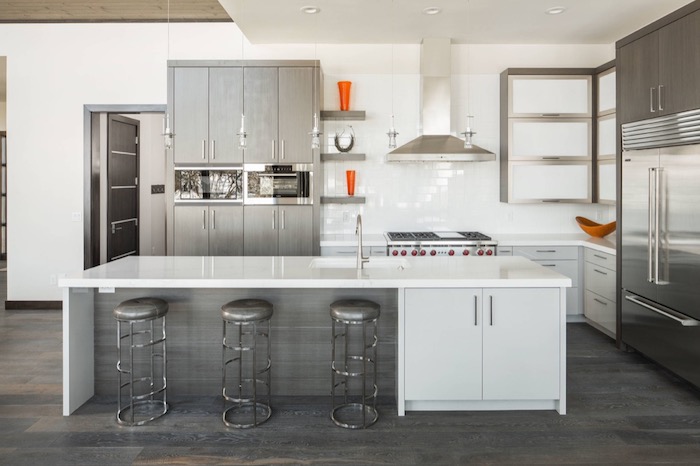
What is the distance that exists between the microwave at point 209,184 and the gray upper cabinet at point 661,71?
3.64 metres

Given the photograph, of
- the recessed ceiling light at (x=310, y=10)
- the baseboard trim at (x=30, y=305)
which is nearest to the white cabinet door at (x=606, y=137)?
the recessed ceiling light at (x=310, y=10)

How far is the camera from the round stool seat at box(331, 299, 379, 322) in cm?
346

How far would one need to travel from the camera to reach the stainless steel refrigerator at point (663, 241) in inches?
153

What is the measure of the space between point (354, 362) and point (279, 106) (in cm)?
308

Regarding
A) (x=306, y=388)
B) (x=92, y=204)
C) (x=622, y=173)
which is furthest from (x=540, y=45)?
(x=92, y=204)

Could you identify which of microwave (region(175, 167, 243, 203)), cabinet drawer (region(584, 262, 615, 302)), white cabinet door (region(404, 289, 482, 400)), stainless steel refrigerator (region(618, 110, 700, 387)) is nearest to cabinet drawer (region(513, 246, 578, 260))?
cabinet drawer (region(584, 262, 615, 302))

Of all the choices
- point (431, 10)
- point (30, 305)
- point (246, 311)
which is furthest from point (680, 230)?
point (30, 305)

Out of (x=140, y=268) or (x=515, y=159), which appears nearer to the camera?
(x=140, y=268)

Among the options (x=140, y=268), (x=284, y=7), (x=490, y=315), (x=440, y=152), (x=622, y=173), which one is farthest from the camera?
(x=440, y=152)

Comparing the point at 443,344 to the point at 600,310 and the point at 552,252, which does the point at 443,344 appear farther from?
the point at 552,252

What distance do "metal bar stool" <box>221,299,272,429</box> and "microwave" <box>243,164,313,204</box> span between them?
7.55 ft

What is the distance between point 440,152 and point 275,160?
1.67 metres

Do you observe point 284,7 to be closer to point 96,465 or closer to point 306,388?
point 306,388

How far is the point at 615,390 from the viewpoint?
403 centimetres
